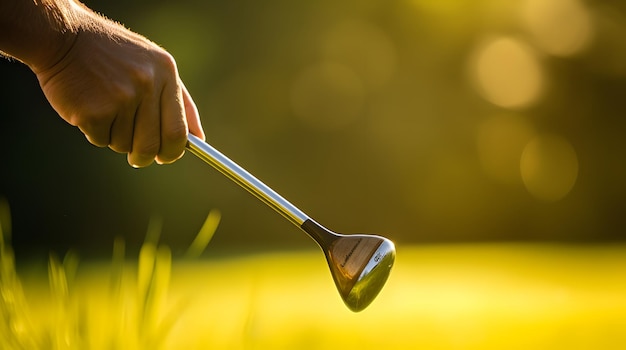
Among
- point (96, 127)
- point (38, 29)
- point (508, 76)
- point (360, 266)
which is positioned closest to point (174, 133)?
point (96, 127)

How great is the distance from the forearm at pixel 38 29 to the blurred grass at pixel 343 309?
2.00 feet

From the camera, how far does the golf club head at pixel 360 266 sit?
1.24 meters

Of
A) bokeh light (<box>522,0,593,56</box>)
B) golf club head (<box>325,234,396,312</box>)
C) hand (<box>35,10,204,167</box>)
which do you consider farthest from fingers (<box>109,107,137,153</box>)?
bokeh light (<box>522,0,593,56</box>)

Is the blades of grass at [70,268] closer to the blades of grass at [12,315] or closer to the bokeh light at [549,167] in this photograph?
the blades of grass at [12,315]

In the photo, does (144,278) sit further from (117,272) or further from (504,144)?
(504,144)

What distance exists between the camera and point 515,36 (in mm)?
6180

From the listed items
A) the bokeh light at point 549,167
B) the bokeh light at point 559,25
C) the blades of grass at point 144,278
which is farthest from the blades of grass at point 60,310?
the bokeh light at point 559,25

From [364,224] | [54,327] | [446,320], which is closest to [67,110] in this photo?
[54,327]

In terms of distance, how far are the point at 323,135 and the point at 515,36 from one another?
5.66ft

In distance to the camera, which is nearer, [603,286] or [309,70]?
[603,286]

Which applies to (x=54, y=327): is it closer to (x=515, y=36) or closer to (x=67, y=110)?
(x=67, y=110)

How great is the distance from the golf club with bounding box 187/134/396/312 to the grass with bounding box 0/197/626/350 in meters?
0.35

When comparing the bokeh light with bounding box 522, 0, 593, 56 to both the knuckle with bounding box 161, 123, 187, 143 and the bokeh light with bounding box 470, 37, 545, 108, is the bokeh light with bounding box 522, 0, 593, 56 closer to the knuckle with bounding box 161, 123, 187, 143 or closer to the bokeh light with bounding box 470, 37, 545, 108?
the bokeh light with bounding box 470, 37, 545, 108

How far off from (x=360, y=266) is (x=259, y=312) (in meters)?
0.44
